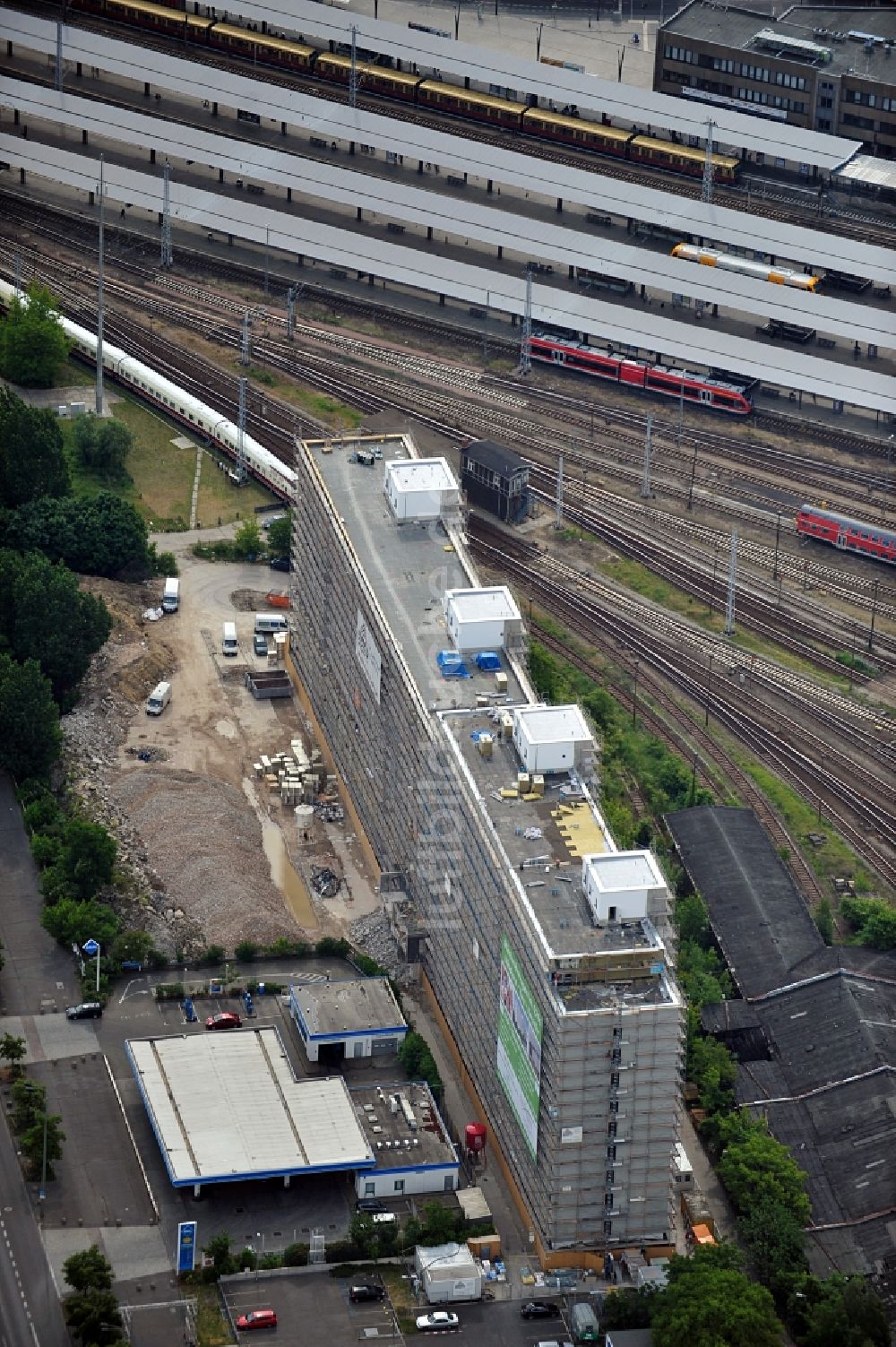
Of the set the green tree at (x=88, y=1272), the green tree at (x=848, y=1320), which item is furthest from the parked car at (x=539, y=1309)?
the green tree at (x=88, y=1272)

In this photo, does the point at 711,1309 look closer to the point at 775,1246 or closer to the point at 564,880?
the point at 775,1246

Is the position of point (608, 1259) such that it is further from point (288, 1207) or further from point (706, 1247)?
point (288, 1207)

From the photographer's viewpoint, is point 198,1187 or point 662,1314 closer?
point 662,1314

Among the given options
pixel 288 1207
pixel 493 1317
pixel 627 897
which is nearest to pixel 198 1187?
pixel 288 1207

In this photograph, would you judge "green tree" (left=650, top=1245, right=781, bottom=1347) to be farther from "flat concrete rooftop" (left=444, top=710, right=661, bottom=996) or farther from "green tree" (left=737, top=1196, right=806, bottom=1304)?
"flat concrete rooftop" (left=444, top=710, right=661, bottom=996)

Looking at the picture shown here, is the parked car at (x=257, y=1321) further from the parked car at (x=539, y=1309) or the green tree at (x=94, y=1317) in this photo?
the parked car at (x=539, y=1309)
